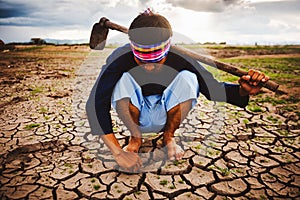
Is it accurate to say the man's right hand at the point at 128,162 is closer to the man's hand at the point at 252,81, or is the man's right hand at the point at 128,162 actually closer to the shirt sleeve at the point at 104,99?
A: the shirt sleeve at the point at 104,99

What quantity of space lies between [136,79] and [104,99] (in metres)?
0.30

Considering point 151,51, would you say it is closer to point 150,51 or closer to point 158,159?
point 150,51

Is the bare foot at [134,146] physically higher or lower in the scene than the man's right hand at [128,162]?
higher

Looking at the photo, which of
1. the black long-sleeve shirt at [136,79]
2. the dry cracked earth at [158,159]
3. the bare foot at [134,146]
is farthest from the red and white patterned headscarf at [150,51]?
the dry cracked earth at [158,159]

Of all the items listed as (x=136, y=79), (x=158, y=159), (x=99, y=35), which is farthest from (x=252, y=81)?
(x=99, y=35)

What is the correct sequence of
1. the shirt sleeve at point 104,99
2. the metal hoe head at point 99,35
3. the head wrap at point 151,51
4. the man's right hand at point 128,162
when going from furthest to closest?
the metal hoe head at point 99,35 < the man's right hand at point 128,162 < the shirt sleeve at point 104,99 < the head wrap at point 151,51

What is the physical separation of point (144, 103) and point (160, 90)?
0.17 meters

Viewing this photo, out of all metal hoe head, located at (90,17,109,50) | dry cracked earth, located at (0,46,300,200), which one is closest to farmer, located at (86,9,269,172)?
dry cracked earth, located at (0,46,300,200)

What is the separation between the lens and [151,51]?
163 cm

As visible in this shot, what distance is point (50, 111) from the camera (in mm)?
3057

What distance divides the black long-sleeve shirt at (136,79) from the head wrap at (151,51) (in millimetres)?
194

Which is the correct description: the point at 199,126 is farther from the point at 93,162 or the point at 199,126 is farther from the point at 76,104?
the point at 76,104

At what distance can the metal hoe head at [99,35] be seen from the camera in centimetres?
262

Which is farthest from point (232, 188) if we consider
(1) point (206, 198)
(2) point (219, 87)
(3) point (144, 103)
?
(3) point (144, 103)
